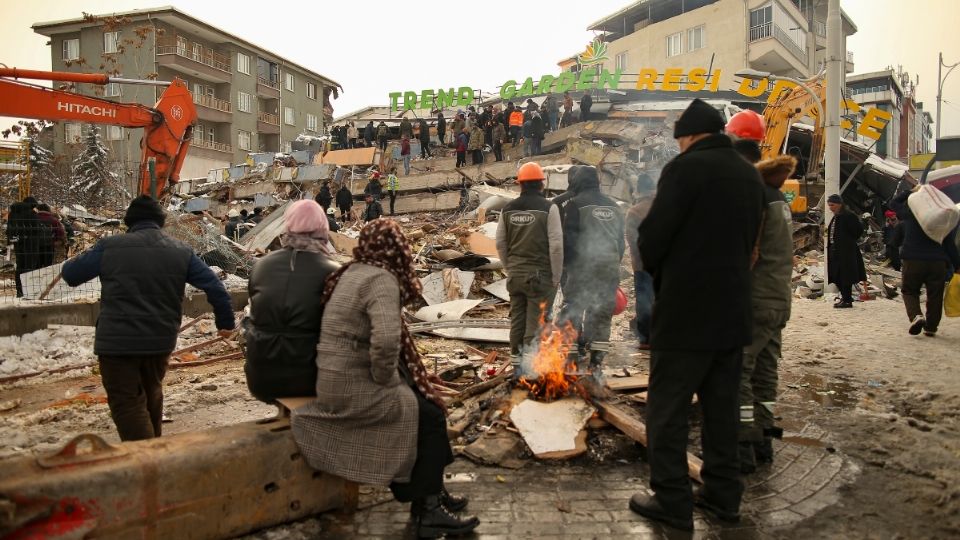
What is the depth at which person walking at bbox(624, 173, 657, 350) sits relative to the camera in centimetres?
627

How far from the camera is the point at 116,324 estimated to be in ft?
11.4

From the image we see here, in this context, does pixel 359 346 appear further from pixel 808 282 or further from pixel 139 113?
pixel 808 282

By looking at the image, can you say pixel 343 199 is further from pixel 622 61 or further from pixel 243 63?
pixel 622 61

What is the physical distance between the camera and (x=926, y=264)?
7109mm

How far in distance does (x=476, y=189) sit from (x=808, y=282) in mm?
10711

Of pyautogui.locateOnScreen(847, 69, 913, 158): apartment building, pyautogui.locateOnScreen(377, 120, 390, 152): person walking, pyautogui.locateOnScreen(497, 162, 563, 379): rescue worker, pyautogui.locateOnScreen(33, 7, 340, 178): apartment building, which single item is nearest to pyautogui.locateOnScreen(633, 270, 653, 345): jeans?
pyautogui.locateOnScreen(497, 162, 563, 379): rescue worker

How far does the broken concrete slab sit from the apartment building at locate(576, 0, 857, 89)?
3261 centimetres

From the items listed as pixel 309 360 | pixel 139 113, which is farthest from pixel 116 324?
pixel 139 113

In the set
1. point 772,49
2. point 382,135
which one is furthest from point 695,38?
point 382,135

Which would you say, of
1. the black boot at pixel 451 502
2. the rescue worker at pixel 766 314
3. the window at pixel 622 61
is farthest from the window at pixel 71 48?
the rescue worker at pixel 766 314

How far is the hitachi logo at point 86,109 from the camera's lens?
7.82 meters

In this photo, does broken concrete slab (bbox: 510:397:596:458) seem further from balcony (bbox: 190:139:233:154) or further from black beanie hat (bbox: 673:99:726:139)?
balcony (bbox: 190:139:233:154)

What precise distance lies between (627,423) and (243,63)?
43.9 m

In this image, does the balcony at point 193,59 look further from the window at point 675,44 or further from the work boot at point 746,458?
the work boot at point 746,458
